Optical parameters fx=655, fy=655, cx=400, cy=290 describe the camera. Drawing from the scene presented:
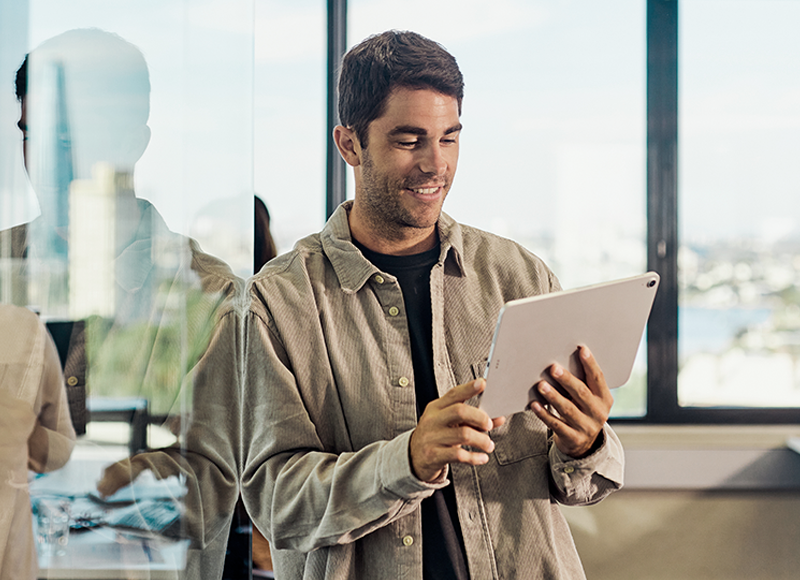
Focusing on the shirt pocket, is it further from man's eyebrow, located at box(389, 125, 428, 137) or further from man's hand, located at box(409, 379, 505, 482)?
man's eyebrow, located at box(389, 125, 428, 137)

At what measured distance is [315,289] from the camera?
95 centimetres

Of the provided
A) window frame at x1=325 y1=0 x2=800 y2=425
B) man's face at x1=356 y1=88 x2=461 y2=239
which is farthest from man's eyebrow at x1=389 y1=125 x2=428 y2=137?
window frame at x1=325 y1=0 x2=800 y2=425

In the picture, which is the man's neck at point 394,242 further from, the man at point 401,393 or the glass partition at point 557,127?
the glass partition at point 557,127

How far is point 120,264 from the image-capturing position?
1.38 ft

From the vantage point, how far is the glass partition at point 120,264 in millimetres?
329

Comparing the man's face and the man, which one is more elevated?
the man's face

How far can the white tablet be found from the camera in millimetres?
766

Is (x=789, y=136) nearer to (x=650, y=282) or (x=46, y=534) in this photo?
(x=650, y=282)

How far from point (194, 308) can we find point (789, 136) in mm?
2610

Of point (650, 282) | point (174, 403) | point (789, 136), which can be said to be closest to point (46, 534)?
point (174, 403)

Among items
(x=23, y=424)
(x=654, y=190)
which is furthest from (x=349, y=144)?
(x=654, y=190)

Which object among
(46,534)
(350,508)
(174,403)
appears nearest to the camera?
A: (46,534)

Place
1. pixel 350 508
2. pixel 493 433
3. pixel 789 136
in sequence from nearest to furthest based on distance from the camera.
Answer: pixel 350 508
pixel 493 433
pixel 789 136

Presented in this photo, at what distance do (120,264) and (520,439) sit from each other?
0.66m
